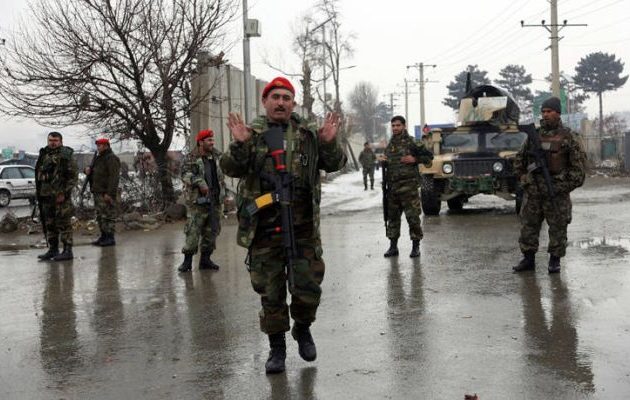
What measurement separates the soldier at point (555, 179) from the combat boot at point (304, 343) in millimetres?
3540

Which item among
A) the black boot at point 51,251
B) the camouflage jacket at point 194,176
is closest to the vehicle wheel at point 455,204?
the camouflage jacket at point 194,176

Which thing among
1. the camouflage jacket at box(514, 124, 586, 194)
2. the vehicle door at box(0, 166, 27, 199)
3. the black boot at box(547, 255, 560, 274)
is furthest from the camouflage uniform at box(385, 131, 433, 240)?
the vehicle door at box(0, 166, 27, 199)

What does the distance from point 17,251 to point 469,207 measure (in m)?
9.28

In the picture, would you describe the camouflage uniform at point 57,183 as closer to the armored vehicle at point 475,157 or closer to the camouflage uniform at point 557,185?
the camouflage uniform at point 557,185

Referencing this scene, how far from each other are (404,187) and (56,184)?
175 inches

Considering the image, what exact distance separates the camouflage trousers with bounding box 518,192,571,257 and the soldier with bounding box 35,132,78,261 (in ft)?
18.2

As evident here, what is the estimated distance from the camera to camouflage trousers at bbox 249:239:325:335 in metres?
4.26

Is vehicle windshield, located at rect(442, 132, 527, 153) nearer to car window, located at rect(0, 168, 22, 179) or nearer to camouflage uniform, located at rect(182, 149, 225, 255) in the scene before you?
camouflage uniform, located at rect(182, 149, 225, 255)

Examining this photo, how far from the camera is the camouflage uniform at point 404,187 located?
841 centimetres

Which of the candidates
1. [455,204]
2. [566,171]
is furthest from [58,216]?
[455,204]

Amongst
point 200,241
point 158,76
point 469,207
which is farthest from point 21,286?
point 469,207

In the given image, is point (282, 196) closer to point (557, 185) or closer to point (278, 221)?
point (278, 221)

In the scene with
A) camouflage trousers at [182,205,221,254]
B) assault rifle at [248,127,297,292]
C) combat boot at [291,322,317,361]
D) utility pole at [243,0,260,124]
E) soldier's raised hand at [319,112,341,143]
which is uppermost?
utility pole at [243,0,260,124]

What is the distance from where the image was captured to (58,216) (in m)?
9.12
